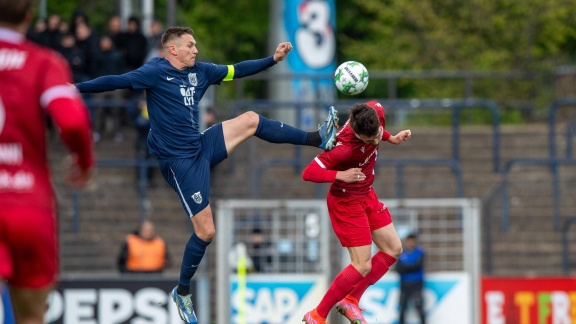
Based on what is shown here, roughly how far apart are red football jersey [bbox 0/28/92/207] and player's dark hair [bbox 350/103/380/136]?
149 inches

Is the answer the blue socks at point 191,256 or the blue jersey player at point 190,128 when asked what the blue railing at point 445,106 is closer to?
the blue jersey player at point 190,128

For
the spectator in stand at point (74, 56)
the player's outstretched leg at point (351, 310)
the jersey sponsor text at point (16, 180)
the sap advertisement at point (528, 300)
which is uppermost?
the spectator in stand at point (74, 56)

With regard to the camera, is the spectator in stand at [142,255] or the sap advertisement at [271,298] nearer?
the sap advertisement at [271,298]

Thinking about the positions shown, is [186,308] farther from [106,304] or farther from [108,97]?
[108,97]

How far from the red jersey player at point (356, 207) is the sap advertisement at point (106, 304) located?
19.8ft

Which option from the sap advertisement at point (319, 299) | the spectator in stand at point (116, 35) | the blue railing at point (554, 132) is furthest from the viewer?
the spectator in stand at point (116, 35)

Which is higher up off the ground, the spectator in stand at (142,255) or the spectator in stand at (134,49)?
the spectator in stand at (134,49)

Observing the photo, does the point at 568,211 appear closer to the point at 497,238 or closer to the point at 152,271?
the point at 497,238

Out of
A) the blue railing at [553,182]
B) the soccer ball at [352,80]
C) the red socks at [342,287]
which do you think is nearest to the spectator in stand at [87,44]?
the blue railing at [553,182]

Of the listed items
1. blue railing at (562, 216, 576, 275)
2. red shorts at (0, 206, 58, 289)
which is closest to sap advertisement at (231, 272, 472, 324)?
blue railing at (562, 216, 576, 275)

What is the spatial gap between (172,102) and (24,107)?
12.3ft

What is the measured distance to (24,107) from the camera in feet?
21.2

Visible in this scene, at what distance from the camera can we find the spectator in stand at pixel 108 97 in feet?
62.6

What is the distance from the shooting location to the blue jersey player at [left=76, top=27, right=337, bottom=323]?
10.2 meters
